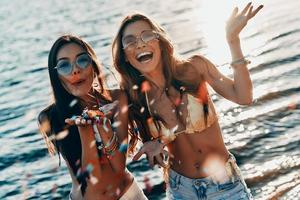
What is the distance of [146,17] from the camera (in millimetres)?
5191

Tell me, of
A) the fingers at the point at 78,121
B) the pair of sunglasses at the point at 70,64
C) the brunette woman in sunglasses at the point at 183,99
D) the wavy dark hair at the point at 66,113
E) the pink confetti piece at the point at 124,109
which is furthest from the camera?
the wavy dark hair at the point at 66,113

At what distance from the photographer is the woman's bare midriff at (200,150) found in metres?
5.06

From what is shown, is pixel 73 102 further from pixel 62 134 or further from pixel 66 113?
pixel 62 134

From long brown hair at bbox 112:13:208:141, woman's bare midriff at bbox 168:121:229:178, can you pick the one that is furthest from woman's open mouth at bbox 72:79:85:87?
woman's bare midriff at bbox 168:121:229:178

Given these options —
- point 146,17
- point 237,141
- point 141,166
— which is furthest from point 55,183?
point 146,17

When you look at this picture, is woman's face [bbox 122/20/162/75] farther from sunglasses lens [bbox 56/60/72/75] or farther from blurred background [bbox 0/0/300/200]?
blurred background [bbox 0/0/300/200]

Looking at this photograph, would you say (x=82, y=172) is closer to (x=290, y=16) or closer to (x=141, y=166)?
(x=141, y=166)

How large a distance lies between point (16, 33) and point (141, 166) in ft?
106

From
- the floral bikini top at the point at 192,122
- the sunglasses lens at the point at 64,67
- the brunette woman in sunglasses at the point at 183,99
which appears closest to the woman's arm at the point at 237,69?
the brunette woman in sunglasses at the point at 183,99

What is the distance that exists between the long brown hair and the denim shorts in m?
0.67

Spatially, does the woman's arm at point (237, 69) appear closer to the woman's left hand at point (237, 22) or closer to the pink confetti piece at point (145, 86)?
the woman's left hand at point (237, 22)

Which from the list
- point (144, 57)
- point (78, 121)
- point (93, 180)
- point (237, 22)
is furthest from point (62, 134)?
point (237, 22)

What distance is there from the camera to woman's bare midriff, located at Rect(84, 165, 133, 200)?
17.4 feet

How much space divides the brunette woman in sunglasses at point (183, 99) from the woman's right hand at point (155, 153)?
0.61 feet
